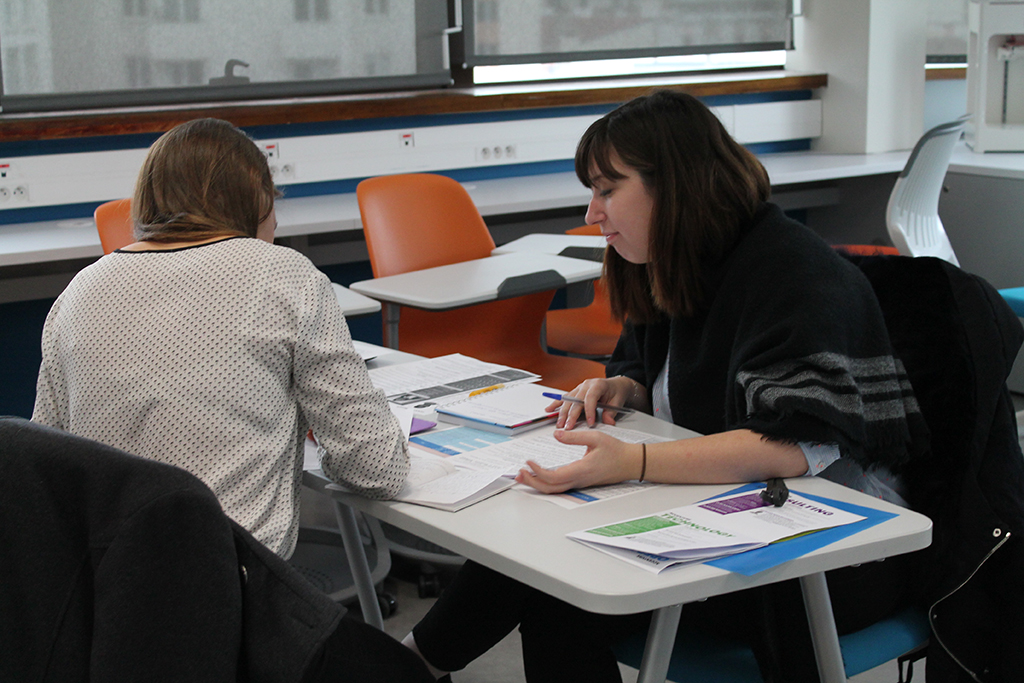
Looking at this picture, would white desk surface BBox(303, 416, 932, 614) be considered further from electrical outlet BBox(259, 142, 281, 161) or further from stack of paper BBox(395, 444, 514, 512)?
electrical outlet BBox(259, 142, 281, 161)

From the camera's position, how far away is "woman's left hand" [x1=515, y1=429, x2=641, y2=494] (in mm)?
1229

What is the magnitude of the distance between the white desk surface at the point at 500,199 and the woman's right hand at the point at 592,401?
1.24 m

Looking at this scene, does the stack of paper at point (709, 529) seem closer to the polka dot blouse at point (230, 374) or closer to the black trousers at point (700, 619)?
the black trousers at point (700, 619)

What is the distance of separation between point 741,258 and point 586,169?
27cm

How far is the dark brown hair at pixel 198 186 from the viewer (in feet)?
4.21

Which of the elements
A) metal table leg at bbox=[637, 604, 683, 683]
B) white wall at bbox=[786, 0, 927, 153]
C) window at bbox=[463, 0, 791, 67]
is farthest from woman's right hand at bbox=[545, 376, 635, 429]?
white wall at bbox=[786, 0, 927, 153]

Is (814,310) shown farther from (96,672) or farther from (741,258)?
(96,672)

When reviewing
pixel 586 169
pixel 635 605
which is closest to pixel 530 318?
pixel 586 169

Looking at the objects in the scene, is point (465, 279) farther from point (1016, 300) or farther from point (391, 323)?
point (1016, 300)

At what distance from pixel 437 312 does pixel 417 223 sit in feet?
0.93

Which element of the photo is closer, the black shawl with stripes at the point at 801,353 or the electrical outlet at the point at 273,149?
the black shawl with stripes at the point at 801,353

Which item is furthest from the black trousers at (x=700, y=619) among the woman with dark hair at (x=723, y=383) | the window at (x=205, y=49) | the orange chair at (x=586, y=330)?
the window at (x=205, y=49)

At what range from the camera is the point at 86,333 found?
120 cm

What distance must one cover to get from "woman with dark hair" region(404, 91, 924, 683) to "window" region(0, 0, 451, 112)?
8.51 feet
